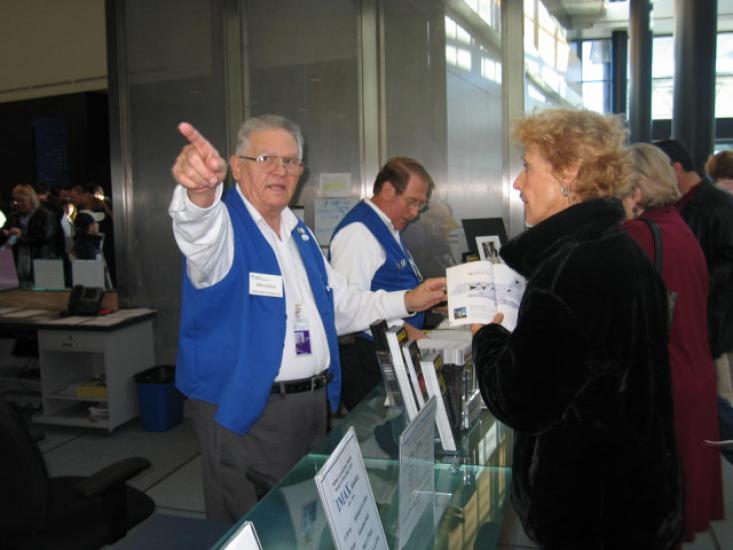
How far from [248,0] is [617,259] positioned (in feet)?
13.6

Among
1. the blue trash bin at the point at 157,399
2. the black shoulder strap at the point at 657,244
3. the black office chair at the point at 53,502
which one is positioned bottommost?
the blue trash bin at the point at 157,399

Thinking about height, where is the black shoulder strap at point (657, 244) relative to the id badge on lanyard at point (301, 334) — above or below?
above

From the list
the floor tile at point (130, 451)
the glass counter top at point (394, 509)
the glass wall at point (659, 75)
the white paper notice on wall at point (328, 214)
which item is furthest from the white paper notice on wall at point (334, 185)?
the glass wall at point (659, 75)

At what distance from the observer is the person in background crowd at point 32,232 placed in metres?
5.71

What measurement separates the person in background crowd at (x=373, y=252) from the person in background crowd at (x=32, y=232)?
376cm

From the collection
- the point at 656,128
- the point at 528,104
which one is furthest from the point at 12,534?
the point at 656,128

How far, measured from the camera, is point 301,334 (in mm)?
1983

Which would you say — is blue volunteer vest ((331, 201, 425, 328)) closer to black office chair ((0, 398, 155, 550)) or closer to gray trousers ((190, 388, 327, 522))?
gray trousers ((190, 388, 327, 522))

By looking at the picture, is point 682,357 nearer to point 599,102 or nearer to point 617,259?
point 617,259

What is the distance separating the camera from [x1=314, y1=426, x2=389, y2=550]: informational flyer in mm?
970

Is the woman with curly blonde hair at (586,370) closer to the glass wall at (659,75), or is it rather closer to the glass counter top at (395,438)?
the glass counter top at (395,438)

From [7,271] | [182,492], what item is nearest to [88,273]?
[7,271]

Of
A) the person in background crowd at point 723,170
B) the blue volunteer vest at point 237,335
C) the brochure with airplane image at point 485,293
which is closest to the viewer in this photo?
the brochure with airplane image at point 485,293

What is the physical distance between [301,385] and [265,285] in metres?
0.34
